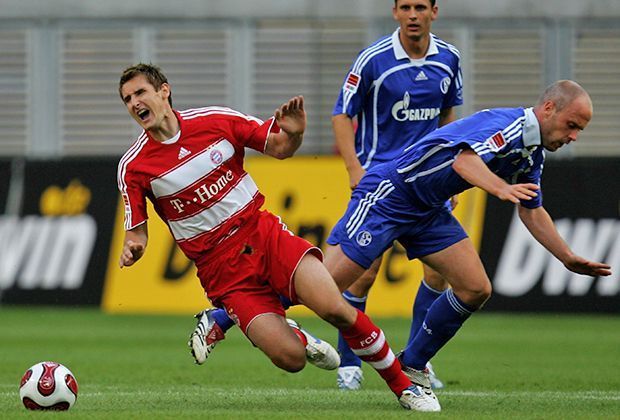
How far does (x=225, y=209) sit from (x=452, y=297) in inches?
57.0

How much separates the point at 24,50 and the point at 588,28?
25.6ft

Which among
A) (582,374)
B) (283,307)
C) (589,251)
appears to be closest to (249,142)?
(283,307)

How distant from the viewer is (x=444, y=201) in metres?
8.44

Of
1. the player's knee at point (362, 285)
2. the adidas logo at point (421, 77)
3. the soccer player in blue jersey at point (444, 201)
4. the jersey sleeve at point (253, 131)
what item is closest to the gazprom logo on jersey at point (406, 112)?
the adidas logo at point (421, 77)

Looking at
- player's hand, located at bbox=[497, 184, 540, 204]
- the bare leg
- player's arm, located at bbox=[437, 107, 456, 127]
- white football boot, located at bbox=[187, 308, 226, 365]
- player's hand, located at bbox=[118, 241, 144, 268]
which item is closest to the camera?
player's hand, located at bbox=[497, 184, 540, 204]

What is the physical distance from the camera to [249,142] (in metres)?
8.44

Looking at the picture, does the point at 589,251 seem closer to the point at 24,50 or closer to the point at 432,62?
the point at 432,62

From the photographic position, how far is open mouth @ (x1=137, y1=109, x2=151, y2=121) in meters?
8.20

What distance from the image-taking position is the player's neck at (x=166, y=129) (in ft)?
27.2

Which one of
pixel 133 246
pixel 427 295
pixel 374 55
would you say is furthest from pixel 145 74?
pixel 427 295

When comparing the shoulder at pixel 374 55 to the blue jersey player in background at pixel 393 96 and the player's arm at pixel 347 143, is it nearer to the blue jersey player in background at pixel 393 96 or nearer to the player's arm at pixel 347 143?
the blue jersey player in background at pixel 393 96

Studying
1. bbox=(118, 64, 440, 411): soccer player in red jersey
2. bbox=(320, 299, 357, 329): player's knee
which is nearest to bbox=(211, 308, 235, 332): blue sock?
bbox=(118, 64, 440, 411): soccer player in red jersey

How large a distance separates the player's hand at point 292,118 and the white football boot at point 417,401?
5.24ft

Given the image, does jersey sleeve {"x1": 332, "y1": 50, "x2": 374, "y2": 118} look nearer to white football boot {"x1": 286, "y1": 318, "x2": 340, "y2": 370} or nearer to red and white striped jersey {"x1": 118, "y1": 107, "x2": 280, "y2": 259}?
red and white striped jersey {"x1": 118, "y1": 107, "x2": 280, "y2": 259}
